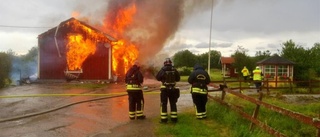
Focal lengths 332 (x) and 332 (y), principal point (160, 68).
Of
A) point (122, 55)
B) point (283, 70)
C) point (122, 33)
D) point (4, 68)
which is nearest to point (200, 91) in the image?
point (4, 68)

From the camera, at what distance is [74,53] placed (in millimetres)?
24828

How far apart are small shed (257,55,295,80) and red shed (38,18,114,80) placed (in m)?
12.3

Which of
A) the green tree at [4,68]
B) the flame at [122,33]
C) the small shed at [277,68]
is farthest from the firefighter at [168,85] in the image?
the small shed at [277,68]

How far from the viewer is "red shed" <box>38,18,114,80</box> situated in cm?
2480

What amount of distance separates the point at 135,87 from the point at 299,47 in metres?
24.2

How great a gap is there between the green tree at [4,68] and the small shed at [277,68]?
18539 mm

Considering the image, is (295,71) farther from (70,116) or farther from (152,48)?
(70,116)

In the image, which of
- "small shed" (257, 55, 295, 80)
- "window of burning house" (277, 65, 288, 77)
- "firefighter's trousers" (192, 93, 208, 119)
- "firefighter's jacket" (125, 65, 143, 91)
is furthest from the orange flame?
"firefighter's trousers" (192, 93, 208, 119)

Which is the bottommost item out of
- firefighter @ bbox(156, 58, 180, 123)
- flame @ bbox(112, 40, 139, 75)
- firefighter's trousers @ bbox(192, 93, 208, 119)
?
firefighter's trousers @ bbox(192, 93, 208, 119)

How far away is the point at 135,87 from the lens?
Answer: 31.2ft

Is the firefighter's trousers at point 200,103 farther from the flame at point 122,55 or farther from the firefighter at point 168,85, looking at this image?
the flame at point 122,55

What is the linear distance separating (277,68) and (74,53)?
623 inches

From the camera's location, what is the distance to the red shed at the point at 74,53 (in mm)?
24797

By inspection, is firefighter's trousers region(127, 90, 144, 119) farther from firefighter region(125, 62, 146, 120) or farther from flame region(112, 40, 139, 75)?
flame region(112, 40, 139, 75)
